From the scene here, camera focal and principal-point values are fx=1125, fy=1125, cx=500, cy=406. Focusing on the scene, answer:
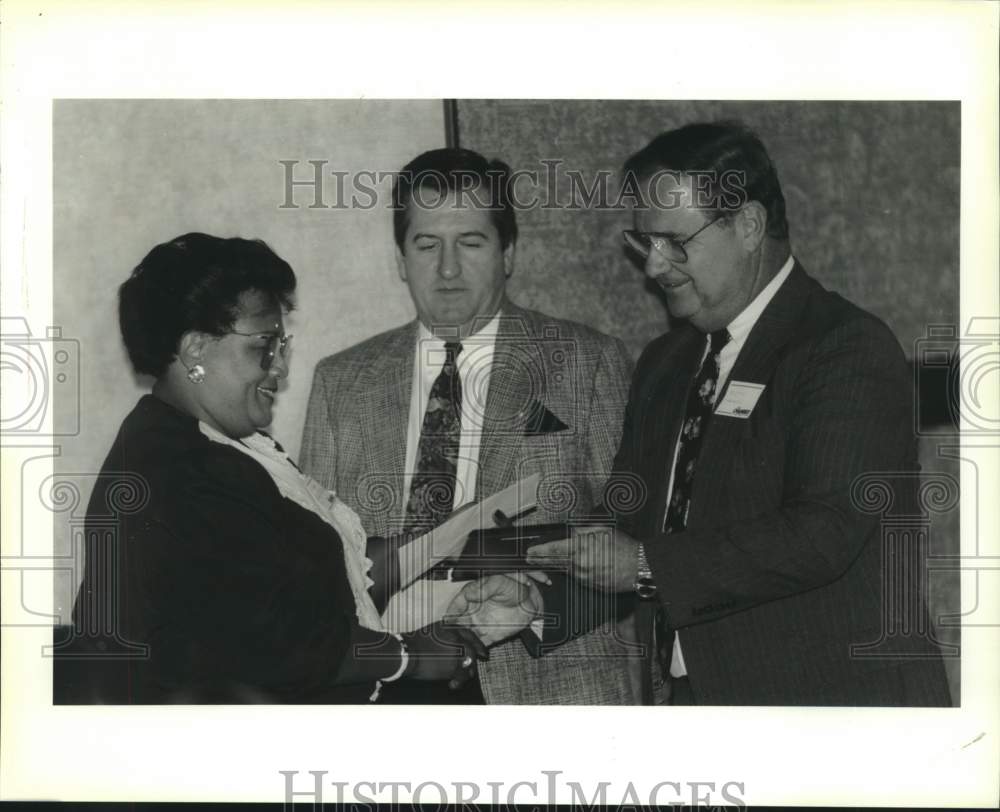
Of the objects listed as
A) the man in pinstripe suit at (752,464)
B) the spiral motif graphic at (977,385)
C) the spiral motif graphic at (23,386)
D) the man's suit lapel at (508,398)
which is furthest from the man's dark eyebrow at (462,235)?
the spiral motif graphic at (977,385)

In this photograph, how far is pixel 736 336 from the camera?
345 centimetres

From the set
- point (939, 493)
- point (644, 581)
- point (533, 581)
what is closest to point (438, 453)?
point (533, 581)

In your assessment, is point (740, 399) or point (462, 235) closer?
point (740, 399)

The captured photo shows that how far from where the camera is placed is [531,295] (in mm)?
3531

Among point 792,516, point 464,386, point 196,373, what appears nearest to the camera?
point 792,516

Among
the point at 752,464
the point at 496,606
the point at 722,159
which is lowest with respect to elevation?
the point at 496,606

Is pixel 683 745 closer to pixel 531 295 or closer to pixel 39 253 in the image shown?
pixel 531 295

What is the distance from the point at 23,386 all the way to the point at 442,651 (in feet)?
5.13

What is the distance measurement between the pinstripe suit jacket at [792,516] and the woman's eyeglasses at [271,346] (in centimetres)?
109

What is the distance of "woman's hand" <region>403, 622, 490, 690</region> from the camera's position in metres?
3.49

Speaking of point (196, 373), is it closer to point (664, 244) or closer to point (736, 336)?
point (664, 244)

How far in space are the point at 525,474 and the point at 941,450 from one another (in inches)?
51.3

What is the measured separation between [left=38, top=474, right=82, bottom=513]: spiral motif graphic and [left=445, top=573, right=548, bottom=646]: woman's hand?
4.03 ft

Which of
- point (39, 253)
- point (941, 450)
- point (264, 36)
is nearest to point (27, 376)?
point (39, 253)
